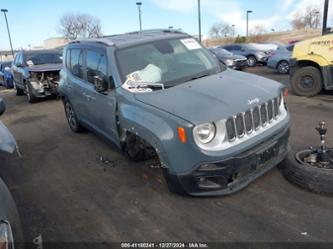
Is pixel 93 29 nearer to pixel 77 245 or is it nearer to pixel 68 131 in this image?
pixel 68 131

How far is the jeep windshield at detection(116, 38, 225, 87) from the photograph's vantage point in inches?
163

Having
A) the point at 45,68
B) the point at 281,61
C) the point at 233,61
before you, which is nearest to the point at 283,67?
the point at 281,61

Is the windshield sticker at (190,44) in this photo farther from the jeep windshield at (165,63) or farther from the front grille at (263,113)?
the front grille at (263,113)

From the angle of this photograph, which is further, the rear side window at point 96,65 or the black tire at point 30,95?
the black tire at point 30,95

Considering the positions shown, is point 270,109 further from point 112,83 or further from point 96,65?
point 96,65

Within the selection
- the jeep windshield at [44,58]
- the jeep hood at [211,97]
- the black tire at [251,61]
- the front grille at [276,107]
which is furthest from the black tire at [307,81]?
the black tire at [251,61]

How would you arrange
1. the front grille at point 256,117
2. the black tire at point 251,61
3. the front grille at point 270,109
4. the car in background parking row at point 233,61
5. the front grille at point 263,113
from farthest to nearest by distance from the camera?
the black tire at point 251,61, the car in background parking row at point 233,61, the front grille at point 270,109, the front grille at point 263,113, the front grille at point 256,117

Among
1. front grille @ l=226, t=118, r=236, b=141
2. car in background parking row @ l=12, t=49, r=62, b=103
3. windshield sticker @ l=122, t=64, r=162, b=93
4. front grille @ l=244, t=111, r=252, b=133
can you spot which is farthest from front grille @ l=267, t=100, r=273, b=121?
car in background parking row @ l=12, t=49, r=62, b=103

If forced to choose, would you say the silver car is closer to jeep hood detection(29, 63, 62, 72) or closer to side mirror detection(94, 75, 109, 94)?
jeep hood detection(29, 63, 62, 72)

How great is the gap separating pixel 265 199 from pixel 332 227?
2.42 feet

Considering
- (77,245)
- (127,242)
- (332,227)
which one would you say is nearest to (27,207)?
(77,245)

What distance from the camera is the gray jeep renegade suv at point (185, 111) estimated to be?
10.7 ft

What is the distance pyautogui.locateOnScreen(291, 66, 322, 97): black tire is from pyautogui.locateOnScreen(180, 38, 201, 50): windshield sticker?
5215 mm

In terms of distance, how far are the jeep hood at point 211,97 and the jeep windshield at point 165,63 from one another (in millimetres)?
247
